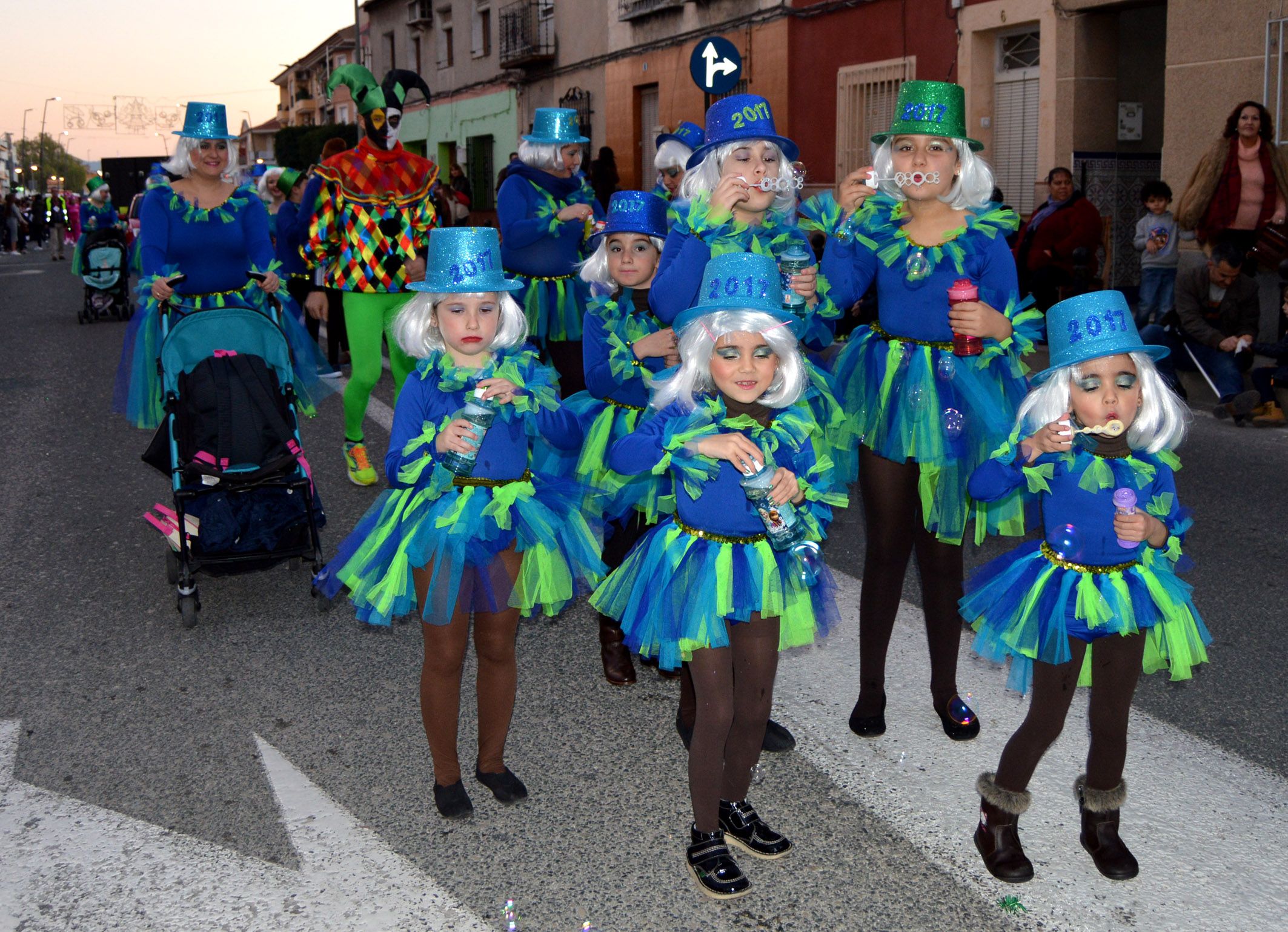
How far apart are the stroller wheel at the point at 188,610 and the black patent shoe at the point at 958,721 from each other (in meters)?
3.21

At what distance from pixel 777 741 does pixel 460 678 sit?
1098 mm

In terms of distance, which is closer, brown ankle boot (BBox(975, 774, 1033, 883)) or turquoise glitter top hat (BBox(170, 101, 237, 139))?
brown ankle boot (BBox(975, 774, 1033, 883))

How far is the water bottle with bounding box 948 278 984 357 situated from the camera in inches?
146

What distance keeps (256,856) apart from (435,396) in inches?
55.2

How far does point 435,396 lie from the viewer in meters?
3.69

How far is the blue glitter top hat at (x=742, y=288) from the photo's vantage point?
332cm

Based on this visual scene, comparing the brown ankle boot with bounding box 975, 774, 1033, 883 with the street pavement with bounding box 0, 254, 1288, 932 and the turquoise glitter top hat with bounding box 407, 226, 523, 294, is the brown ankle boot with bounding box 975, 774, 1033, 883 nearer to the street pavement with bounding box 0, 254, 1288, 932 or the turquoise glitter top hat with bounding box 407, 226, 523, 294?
the street pavement with bounding box 0, 254, 1288, 932

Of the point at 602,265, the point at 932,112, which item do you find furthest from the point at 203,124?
the point at 932,112

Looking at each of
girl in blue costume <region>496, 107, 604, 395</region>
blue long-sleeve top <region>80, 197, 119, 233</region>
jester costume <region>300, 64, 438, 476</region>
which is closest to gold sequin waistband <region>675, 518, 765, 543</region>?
girl in blue costume <region>496, 107, 604, 395</region>

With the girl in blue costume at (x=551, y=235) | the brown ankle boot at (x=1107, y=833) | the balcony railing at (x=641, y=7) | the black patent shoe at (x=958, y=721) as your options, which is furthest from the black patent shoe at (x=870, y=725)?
the balcony railing at (x=641, y=7)

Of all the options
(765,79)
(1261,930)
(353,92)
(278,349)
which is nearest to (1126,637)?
(1261,930)

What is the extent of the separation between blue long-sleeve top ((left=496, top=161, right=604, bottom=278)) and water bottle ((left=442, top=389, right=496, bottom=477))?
2870mm

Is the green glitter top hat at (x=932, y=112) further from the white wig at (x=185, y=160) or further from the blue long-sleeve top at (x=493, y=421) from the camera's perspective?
the white wig at (x=185, y=160)

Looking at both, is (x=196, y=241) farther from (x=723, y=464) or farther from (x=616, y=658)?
(x=723, y=464)
